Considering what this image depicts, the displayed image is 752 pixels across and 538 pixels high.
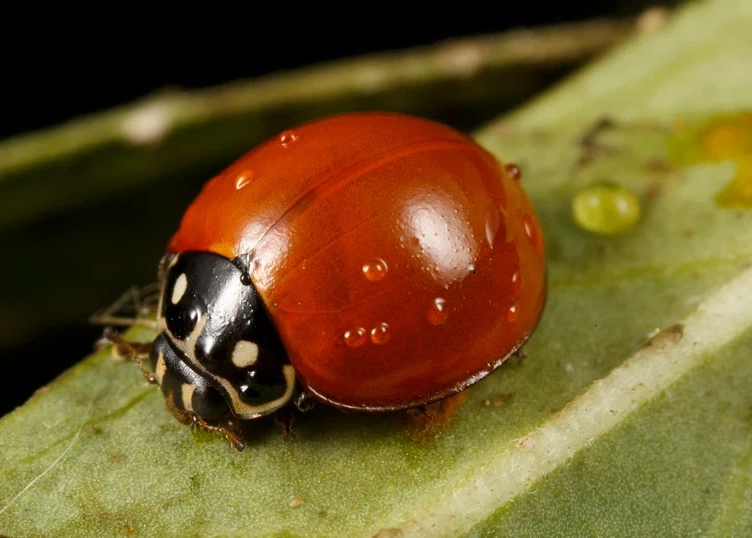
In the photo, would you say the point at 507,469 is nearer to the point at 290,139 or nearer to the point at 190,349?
the point at 190,349

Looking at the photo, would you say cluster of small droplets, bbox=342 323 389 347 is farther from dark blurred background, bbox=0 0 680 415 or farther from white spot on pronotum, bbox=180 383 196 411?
dark blurred background, bbox=0 0 680 415

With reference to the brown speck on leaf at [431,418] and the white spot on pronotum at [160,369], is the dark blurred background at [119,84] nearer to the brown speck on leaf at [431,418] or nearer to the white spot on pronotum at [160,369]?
the white spot on pronotum at [160,369]

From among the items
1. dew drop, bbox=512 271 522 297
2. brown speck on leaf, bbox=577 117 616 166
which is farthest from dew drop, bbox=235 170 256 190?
brown speck on leaf, bbox=577 117 616 166

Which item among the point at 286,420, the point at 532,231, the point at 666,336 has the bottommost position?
the point at 666,336

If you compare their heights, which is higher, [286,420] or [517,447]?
[286,420]

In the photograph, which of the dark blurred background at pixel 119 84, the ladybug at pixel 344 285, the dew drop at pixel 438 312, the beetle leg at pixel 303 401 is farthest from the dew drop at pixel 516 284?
the dark blurred background at pixel 119 84

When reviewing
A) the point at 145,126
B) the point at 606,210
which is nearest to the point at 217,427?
the point at 145,126

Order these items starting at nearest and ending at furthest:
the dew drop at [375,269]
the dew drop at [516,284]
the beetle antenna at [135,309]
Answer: the dew drop at [375,269] < the dew drop at [516,284] < the beetle antenna at [135,309]

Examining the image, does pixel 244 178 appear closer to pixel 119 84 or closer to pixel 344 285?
pixel 344 285
